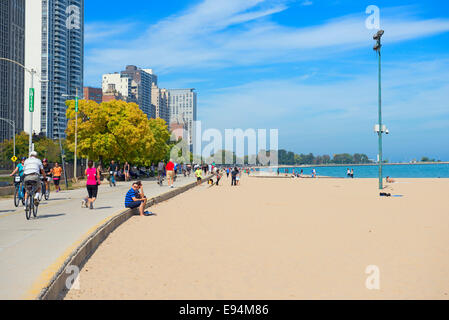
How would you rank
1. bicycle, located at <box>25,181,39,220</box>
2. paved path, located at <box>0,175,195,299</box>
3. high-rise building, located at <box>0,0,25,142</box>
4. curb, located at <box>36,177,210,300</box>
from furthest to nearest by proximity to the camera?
high-rise building, located at <box>0,0,25,142</box> → bicycle, located at <box>25,181,39,220</box> → paved path, located at <box>0,175,195,299</box> → curb, located at <box>36,177,210,300</box>

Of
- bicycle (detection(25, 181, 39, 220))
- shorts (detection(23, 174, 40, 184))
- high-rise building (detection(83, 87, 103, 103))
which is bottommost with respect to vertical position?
bicycle (detection(25, 181, 39, 220))

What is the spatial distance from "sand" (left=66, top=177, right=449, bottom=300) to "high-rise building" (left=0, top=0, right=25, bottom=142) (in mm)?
137404

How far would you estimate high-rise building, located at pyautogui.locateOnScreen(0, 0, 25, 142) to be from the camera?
135 meters

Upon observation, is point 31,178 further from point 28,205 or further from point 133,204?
point 133,204

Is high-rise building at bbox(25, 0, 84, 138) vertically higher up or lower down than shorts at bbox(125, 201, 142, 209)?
higher up

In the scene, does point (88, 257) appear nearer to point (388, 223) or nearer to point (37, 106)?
point (388, 223)

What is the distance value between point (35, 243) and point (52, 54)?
17359cm

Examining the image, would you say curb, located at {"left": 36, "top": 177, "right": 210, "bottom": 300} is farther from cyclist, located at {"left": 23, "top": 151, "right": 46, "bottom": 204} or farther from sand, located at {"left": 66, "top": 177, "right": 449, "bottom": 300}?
cyclist, located at {"left": 23, "top": 151, "right": 46, "bottom": 204}

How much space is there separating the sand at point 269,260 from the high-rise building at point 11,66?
137 metres

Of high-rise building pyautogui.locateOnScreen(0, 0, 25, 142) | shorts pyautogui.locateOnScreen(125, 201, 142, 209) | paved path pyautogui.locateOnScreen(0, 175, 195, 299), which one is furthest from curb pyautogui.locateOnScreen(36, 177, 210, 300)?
high-rise building pyautogui.locateOnScreen(0, 0, 25, 142)

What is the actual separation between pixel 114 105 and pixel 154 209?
106 feet

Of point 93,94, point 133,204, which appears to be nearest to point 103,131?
point 133,204

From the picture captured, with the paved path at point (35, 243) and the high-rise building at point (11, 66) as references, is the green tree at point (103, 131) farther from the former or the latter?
the high-rise building at point (11, 66)

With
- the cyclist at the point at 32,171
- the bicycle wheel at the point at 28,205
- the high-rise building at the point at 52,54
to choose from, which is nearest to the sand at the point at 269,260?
the bicycle wheel at the point at 28,205
